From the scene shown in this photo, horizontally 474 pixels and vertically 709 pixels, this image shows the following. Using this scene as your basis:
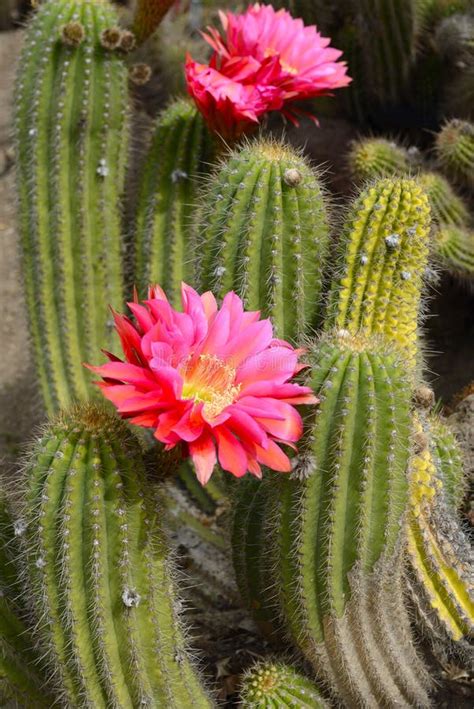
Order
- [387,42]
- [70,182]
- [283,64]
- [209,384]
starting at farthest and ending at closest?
[387,42] → [70,182] → [283,64] → [209,384]

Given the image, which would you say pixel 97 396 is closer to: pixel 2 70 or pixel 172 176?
pixel 172 176

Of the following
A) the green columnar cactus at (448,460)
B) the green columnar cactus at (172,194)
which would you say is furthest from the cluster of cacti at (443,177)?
the green columnar cactus at (448,460)

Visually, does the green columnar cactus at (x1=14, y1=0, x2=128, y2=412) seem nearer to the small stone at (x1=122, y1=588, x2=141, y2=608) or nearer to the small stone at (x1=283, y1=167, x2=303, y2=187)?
the small stone at (x1=283, y1=167, x2=303, y2=187)

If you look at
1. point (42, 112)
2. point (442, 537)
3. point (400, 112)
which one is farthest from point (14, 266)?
point (442, 537)

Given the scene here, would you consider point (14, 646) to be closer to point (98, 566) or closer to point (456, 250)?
point (98, 566)

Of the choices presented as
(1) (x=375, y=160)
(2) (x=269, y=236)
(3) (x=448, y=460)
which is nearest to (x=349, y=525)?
(3) (x=448, y=460)

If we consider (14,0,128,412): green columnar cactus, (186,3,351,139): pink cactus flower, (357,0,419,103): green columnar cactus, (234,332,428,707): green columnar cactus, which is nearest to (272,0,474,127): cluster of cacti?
(357,0,419,103): green columnar cactus

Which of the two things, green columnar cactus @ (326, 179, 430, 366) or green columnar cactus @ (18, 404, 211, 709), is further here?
green columnar cactus @ (326, 179, 430, 366)
